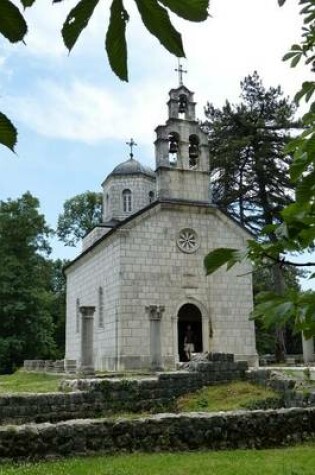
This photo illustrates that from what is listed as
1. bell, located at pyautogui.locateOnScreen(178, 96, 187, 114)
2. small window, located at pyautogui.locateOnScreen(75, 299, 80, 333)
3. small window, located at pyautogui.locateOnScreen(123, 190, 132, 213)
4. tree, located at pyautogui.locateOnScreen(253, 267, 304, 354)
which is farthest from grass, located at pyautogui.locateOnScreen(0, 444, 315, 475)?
tree, located at pyautogui.locateOnScreen(253, 267, 304, 354)

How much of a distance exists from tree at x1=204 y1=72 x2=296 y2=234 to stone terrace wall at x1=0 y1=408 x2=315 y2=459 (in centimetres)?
1695

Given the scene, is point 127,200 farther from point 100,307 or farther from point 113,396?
point 113,396

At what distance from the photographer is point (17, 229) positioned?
32.9 metres

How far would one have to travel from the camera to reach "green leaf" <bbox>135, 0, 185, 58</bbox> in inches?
42.7

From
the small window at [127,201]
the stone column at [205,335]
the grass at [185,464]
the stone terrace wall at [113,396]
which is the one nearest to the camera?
the grass at [185,464]

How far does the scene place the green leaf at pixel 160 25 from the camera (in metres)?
1.08

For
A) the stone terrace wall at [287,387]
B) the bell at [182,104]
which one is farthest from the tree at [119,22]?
the bell at [182,104]

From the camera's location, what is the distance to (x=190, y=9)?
1064 mm

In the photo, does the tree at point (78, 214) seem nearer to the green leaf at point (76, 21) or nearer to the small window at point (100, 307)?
the small window at point (100, 307)

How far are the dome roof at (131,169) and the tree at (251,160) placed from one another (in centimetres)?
348


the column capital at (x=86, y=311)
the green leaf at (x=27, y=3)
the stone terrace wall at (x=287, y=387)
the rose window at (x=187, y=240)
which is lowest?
the stone terrace wall at (x=287, y=387)

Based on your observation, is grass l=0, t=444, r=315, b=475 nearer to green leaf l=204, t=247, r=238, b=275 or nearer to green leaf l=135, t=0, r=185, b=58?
green leaf l=204, t=247, r=238, b=275

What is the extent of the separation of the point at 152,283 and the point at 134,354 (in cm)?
250

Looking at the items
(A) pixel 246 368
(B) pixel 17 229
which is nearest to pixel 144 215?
(A) pixel 246 368
